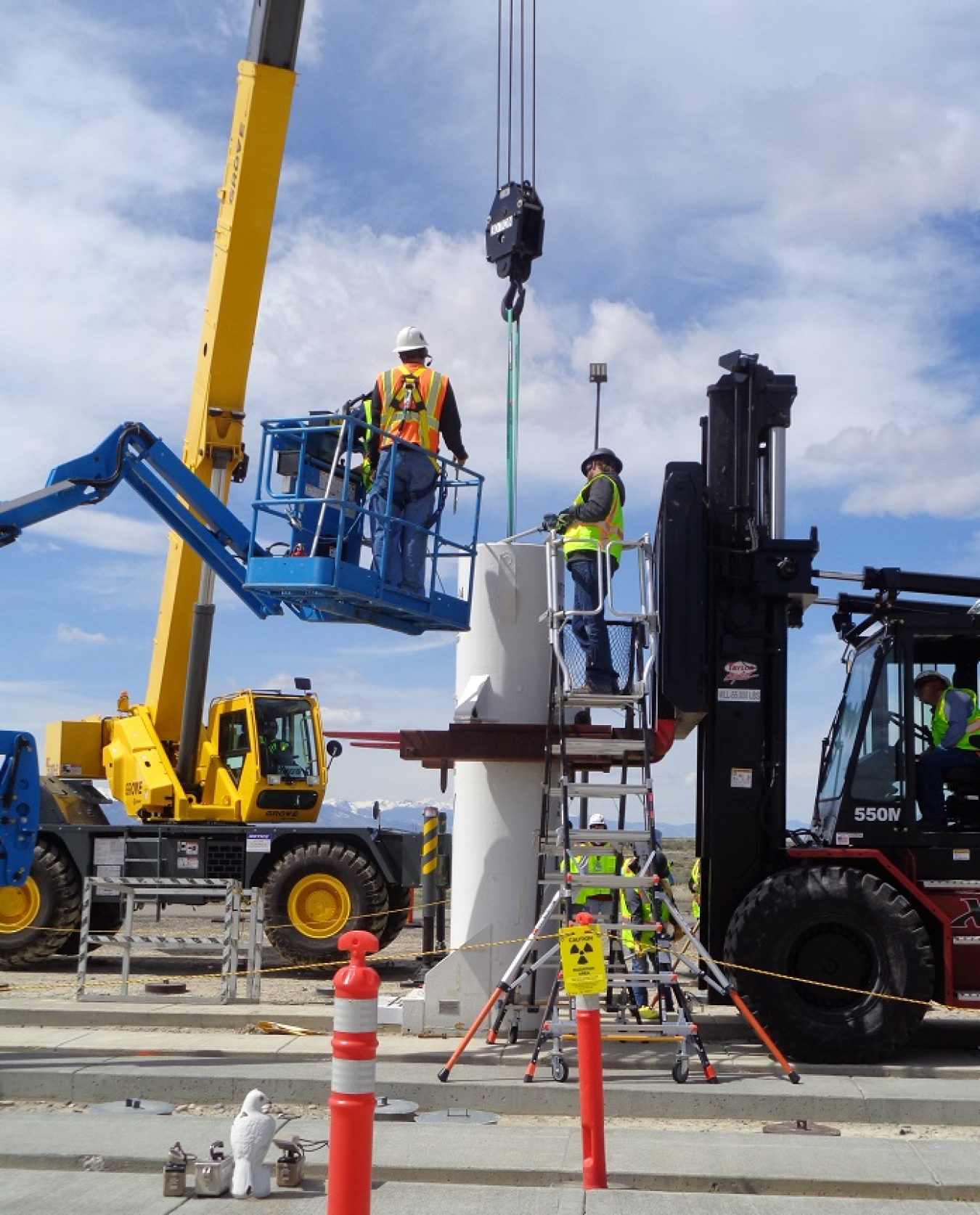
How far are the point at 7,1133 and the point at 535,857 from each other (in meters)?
4.20

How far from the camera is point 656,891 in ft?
30.6

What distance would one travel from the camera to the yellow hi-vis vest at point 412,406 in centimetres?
985

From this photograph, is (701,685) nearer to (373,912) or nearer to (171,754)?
(373,912)

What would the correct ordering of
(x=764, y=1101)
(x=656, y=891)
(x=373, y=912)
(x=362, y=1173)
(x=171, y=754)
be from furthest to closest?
(x=171, y=754)
(x=373, y=912)
(x=656, y=891)
(x=764, y=1101)
(x=362, y=1173)

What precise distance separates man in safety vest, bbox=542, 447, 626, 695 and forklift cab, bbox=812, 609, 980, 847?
1.77 meters

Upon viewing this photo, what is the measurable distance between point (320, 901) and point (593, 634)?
7489 millimetres

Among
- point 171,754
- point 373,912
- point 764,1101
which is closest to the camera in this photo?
point 764,1101

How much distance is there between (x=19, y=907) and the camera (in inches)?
643

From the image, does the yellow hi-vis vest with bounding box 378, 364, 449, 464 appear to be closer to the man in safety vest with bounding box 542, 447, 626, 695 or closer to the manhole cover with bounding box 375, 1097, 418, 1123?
the man in safety vest with bounding box 542, 447, 626, 695

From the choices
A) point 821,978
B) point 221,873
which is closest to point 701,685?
point 821,978

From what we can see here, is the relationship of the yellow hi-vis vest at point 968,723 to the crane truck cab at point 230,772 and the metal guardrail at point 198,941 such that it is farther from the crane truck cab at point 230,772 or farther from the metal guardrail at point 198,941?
the crane truck cab at point 230,772

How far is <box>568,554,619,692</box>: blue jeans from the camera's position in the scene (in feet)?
32.8

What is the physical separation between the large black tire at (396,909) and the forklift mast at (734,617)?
6.73 metres

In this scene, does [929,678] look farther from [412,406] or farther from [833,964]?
[412,406]
